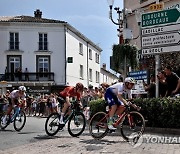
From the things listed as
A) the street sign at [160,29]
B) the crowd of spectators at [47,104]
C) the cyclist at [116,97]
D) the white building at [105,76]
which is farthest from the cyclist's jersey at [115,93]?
the white building at [105,76]

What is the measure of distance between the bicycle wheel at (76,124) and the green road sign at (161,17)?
398 cm

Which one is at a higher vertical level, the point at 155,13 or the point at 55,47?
the point at 55,47

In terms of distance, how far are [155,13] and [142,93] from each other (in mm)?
3994

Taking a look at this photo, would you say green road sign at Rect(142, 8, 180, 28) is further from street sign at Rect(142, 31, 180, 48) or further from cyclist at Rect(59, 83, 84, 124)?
cyclist at Rect(59, 83, 84, 124)

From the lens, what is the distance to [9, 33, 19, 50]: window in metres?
45.2

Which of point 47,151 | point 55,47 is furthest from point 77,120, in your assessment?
point 55,47

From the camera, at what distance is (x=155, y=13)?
12.2 meters

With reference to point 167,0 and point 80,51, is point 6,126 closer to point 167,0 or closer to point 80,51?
point 167,0

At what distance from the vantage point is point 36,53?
4544 cm

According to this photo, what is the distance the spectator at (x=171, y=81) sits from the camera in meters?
11.9

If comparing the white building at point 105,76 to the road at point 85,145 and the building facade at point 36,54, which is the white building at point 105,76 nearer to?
the building facade at point 36,54

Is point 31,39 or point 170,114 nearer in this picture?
point 170,114

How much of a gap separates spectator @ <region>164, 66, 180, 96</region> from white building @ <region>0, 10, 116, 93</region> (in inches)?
1316

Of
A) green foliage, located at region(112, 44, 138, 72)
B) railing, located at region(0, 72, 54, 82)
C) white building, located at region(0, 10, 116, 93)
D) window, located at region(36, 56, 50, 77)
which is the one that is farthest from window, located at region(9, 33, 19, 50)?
green foliage, located at region(112, 44, 138, 72)
